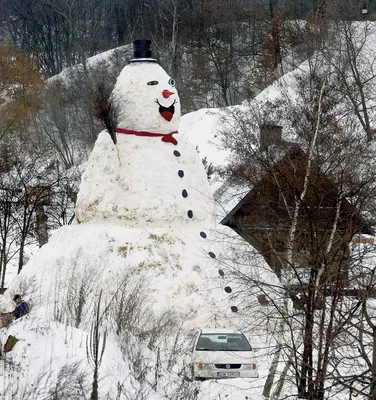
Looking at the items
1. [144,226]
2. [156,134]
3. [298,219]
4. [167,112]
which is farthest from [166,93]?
[298,219]

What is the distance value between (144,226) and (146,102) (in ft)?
7.37

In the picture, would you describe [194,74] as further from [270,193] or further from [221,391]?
[221,391]

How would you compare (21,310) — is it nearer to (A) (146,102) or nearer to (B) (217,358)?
(B) (217,358)

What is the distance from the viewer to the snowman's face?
16359 millimetres

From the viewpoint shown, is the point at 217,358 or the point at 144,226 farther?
the point at 144,226

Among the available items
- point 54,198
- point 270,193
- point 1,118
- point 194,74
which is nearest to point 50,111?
point 1,118

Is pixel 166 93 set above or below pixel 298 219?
above

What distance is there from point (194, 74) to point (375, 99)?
10.7 metres

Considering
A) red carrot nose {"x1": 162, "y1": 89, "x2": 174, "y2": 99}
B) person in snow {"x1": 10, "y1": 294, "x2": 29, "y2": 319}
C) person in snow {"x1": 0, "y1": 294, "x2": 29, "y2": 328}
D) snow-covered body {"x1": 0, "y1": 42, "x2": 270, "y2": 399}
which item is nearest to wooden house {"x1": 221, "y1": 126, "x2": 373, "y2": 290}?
snow-covered body {"x1": 0, "y1": 42, "x2": 270, "y2": 399}

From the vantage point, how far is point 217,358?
46.4 feet

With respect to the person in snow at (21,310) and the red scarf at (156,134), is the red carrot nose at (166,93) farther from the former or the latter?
the person in snow at (21,310)

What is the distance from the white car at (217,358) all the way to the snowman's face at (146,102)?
4.04 metres

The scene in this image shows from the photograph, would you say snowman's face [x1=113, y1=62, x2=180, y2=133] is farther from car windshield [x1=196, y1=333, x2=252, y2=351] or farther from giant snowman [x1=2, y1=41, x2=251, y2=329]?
car windshield [x1=196, y1=333, x2=252, y2=351]

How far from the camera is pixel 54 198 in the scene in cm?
2983
